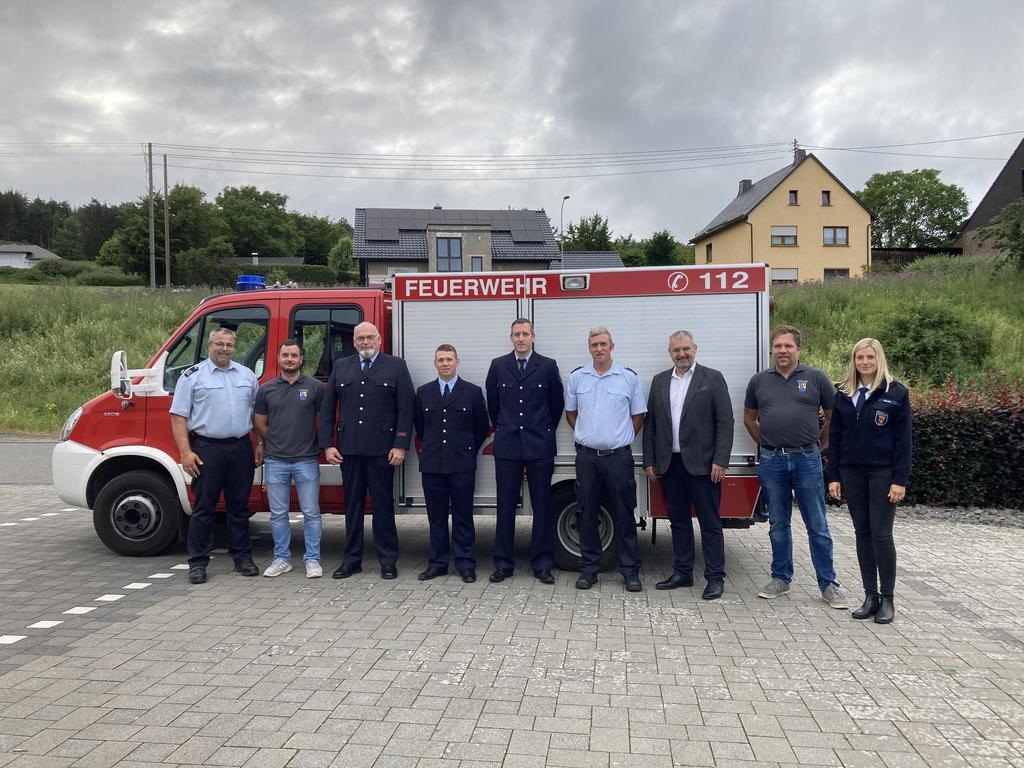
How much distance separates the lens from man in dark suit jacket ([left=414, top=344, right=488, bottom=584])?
250 inches

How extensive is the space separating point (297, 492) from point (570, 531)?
7.69ft

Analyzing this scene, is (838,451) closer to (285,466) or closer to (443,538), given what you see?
(443,538)

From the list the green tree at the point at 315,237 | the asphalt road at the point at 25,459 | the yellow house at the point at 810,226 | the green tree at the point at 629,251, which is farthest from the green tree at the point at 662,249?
the green tree at the point at 315,237

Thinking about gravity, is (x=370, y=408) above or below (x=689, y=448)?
above

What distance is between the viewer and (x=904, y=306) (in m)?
18.4

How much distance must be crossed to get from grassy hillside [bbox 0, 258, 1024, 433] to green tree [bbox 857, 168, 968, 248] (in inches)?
1971

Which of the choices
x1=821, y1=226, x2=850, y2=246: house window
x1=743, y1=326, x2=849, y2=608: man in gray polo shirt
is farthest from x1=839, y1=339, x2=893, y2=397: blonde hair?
x1=821, y1=226, x2=850, y2=246: house window

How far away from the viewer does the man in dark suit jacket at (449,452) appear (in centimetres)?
636

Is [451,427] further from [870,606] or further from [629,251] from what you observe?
[629,251]

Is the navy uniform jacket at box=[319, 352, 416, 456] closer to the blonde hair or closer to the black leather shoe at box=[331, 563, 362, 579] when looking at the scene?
the black leather shoe at box=[331, 563, 362, 579]

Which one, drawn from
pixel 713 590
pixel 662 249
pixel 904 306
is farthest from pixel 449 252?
pixel 713 590

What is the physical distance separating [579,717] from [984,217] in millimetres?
50116

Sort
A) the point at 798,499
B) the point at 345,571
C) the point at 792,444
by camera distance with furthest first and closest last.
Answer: the point at 345,571, the point at 798,499, the point at 792,444

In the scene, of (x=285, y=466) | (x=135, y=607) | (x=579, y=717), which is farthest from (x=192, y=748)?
(x=285, y=466)
